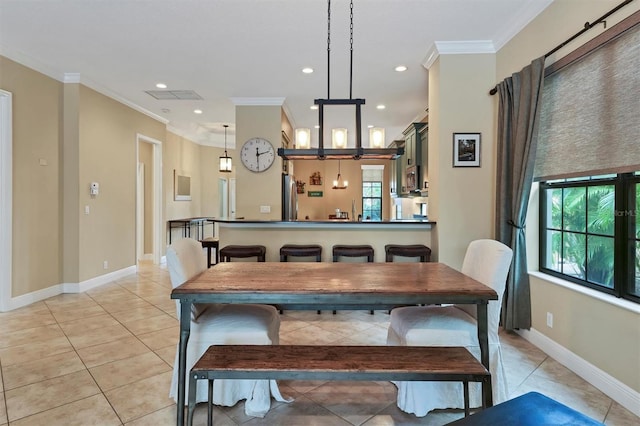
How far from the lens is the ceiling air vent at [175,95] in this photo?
16.9ft

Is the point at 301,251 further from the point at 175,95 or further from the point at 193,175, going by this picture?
the point at 193,175

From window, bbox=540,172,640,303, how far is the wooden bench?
4.48 feet

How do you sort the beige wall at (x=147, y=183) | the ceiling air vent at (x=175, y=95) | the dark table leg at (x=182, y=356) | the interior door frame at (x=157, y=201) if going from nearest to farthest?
the dark table leg at (x=182, y=356) < the ceiling air vent at (x=175, y=95) < the interior door frame at (x=157, y=201) < the beige wall at (x=147, y=183)

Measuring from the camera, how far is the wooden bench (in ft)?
5.16

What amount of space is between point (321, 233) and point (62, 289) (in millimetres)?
3659

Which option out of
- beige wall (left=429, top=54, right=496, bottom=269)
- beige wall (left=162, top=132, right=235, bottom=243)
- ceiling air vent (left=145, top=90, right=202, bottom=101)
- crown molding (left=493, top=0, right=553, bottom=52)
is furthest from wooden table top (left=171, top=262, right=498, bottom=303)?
beige wall (left=162, top=132, right=235, bottom=243)

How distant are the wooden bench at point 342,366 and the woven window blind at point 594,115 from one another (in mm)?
1563

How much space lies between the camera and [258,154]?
546cm

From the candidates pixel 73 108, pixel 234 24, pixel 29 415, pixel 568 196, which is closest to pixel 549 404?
pixel 568 196

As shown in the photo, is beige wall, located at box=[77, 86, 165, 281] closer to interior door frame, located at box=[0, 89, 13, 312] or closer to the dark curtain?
interior door frame, located at box=[0, 89, 13, 312]

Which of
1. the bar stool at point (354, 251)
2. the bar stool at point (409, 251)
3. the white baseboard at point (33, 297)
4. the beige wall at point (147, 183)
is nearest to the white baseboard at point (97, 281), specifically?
the white baseboard at point (33, 297)

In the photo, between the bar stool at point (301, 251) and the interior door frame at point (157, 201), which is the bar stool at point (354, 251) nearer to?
the bar stool at point (301, 251)

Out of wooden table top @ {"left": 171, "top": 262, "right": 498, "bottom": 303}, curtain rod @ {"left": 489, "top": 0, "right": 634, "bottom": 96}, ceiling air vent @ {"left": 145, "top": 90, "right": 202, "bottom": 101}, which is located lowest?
wooden table top @ {"left": 171, "top": 262, "right": 498, "bottom": 303}

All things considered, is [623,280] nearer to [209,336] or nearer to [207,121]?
[209,336]
